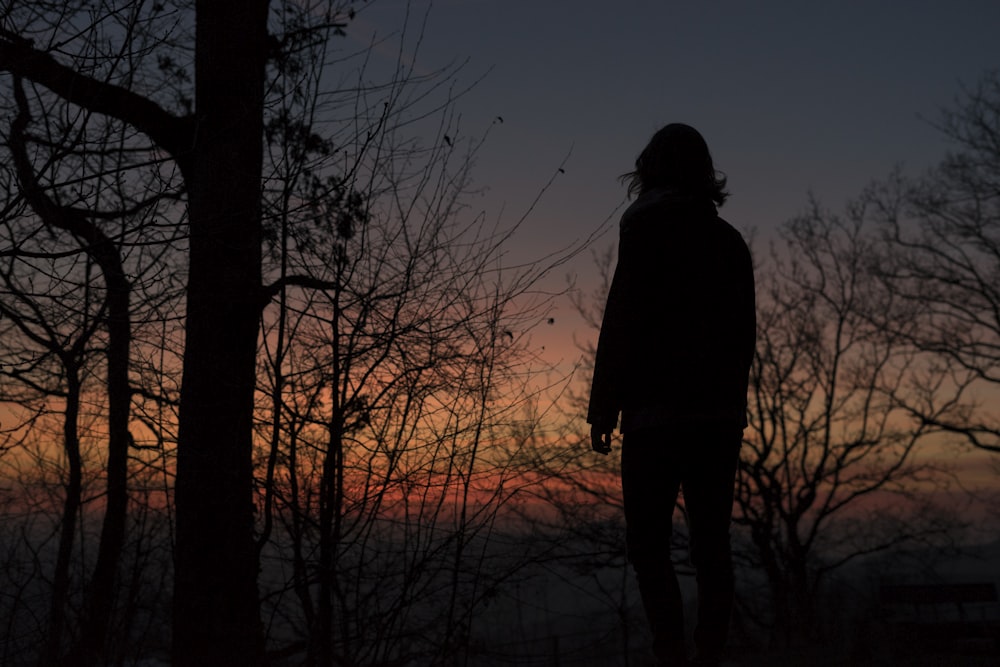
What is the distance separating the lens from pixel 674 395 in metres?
2.65

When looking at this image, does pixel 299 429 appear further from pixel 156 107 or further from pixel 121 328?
pixel 121 328

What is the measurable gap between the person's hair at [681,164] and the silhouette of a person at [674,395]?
0.29 ft

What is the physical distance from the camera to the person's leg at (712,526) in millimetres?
2697

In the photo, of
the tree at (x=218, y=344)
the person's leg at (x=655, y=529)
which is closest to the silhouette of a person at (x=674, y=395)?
the person's leg at (x=655, y=529)

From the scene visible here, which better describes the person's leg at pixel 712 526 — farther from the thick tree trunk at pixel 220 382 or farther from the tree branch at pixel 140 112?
the tree branch at pixel 140 112

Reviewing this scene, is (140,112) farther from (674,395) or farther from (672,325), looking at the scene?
(674,395)

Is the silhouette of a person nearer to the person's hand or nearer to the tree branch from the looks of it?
the person's hand

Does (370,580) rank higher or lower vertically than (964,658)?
higher

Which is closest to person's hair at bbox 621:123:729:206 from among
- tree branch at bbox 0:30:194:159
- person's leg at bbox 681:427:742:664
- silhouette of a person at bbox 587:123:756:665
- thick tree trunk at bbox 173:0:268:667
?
silhouette of a person at bbox 587:123:756:665

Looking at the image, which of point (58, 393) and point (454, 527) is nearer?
point (454, 527)

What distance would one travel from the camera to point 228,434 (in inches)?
192

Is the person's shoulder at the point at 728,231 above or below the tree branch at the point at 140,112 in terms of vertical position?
below

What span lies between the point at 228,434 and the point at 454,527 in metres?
1.86

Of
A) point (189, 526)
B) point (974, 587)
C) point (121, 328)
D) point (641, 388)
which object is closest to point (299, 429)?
point (189, 526)
